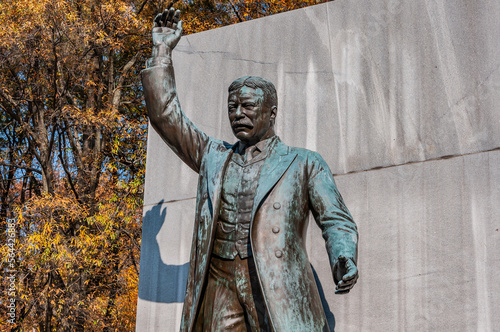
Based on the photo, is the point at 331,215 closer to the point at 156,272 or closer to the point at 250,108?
the point at 250,108

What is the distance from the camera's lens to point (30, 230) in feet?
49.2

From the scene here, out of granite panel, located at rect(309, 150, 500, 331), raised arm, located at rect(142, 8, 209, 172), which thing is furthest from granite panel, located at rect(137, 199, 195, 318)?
raised arm, located at rect(142, 8, 209, 172)

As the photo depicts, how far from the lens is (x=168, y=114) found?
5320 mm

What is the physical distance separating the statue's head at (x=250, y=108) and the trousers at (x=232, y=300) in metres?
0.80

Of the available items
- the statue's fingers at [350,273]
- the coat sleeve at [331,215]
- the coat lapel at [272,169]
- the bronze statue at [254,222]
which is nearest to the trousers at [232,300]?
the bronze statue at [254,222]

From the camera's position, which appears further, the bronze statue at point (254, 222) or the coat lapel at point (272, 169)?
the coat lapel at point (272, 169)

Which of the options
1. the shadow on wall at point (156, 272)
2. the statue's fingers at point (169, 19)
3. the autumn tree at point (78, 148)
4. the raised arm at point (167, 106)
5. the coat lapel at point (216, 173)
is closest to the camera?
the coat lapel at point (216, 173)

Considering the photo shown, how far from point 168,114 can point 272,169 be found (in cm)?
80

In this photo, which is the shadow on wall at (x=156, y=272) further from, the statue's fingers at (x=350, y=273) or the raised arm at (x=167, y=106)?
the statue's fingers at (x=350, y=273)

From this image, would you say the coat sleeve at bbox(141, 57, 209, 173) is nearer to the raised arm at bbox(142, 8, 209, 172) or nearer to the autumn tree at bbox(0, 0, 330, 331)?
the raised arm at bbox(142, 8, 209, 172)

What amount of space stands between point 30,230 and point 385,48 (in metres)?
9.94

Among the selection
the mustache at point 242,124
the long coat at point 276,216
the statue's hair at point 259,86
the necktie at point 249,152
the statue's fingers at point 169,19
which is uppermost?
the statue's fingers at point 169,19

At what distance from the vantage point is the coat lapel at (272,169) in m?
4.89

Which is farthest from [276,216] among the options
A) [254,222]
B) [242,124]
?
Answer: [242,124]
